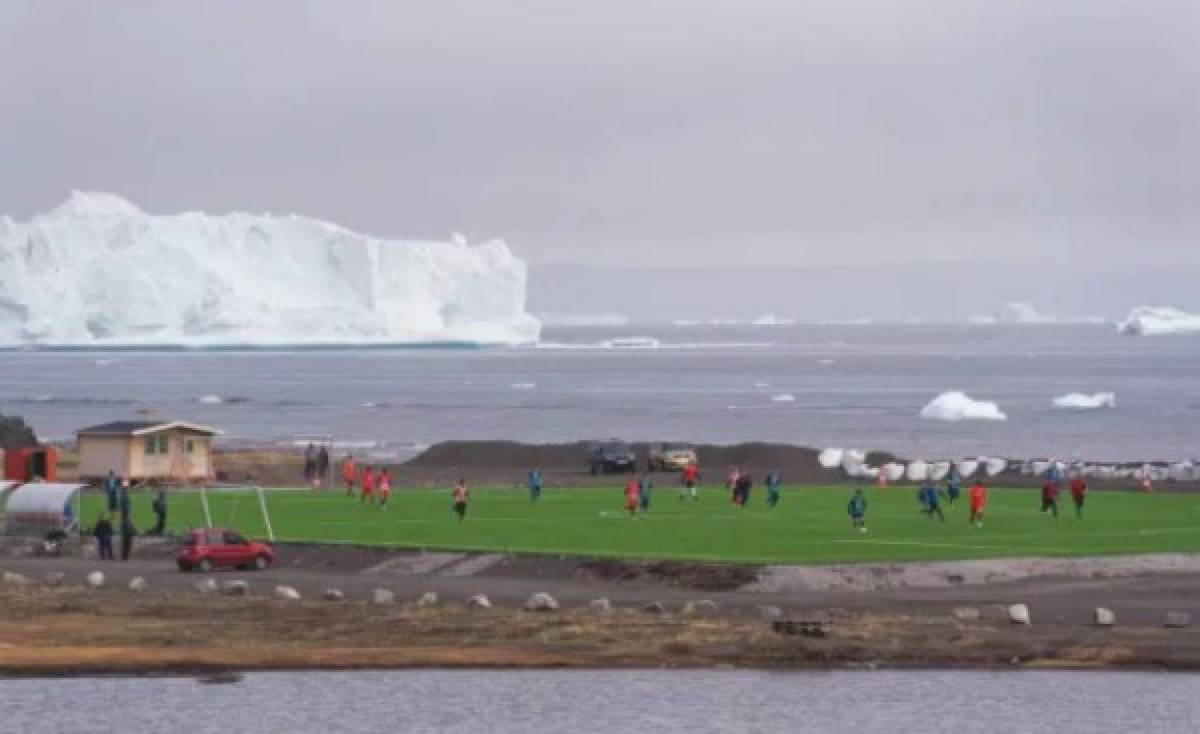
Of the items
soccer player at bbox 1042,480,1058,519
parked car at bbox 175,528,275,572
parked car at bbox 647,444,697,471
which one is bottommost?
parked car at bbox 175,528,275,572

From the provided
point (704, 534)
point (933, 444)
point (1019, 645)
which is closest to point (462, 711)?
point (1019, 645)

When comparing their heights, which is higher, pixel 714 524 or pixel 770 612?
pixel 714 524

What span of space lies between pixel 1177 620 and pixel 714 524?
17395 mm

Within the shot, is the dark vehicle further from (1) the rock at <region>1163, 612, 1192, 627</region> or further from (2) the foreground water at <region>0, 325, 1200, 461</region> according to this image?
(1) the rock at <region>1163, 612, 1192, 627</region>

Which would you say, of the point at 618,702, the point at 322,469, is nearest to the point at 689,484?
the point at 322,469

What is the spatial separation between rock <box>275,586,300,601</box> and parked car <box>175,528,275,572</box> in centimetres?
479

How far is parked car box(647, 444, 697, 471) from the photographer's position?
78.8 metres

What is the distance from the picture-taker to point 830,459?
3140 inches

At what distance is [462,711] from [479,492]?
36.6 metres

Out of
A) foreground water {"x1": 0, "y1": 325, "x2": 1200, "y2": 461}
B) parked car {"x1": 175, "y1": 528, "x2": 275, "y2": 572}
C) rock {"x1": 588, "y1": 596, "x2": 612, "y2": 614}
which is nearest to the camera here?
rock {"x1": 588, "y1": 596, "x2": 612, "y2": 614}

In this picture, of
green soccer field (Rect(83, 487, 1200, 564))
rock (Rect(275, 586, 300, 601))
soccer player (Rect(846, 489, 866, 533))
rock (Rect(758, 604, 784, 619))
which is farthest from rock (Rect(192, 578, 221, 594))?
soccer player (Rect(846, 489, 866, 533))

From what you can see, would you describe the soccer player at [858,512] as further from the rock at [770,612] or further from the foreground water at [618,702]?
the foreground water at [618,702]

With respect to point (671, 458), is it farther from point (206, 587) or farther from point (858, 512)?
point (206, 587)

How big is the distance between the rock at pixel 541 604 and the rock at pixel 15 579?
983 cm
